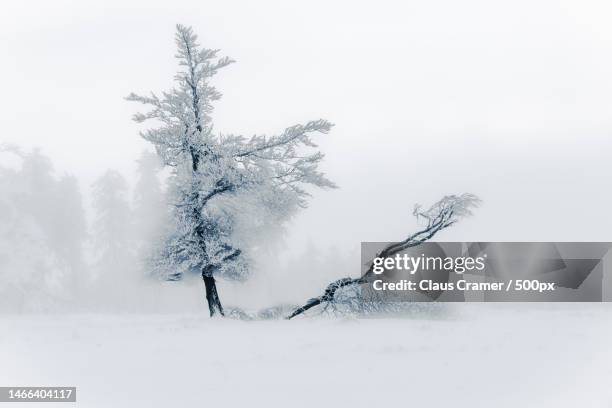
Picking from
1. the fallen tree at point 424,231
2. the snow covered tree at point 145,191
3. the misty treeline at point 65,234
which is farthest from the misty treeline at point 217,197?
the snow covered tree at point 145,191

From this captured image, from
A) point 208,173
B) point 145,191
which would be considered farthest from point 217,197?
point 145,191

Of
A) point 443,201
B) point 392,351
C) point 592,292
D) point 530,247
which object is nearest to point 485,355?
point 392,351

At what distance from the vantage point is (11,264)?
35.1 metres

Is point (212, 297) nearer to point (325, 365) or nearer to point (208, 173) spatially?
point (208, 173)

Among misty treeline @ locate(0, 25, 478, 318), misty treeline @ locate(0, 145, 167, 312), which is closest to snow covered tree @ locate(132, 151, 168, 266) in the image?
misty treeline @ locate(0, 145, 167, 312)

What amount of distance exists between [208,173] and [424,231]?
782 cm

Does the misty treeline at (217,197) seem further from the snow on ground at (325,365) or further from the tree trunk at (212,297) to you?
the snow on ground at (325,365)

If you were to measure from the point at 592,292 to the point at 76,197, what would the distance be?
3914 cm

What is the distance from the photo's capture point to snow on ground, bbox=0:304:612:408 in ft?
29.5

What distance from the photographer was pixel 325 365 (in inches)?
418

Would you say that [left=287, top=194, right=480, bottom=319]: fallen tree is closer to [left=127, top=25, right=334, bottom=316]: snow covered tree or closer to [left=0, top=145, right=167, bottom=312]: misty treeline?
[left=127, top=25, right=334, bottom=316]: snow covered tree

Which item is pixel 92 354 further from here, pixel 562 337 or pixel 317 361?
pixel 562 337

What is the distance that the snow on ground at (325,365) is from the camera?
29.5 ft

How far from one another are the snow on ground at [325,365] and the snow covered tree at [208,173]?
4085 millimetres
